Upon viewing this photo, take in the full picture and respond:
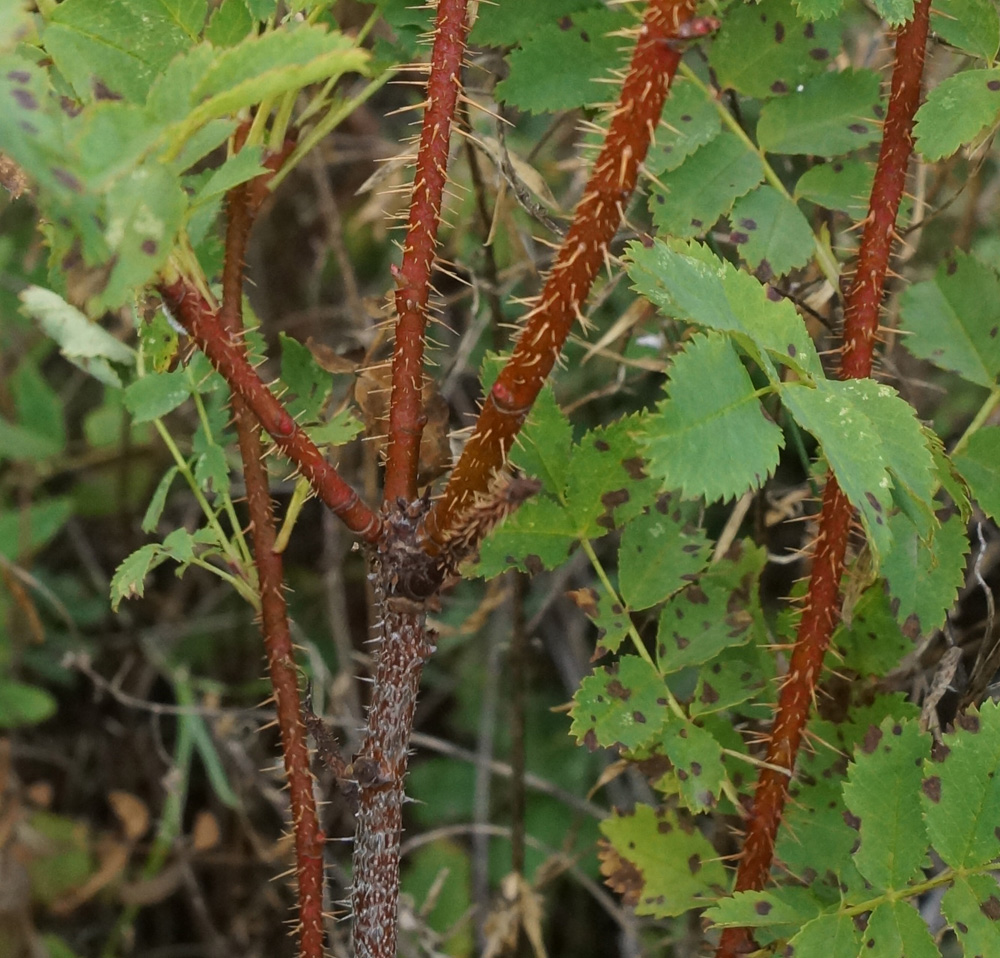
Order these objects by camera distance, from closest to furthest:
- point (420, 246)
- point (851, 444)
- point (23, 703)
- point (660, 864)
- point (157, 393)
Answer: point (851, 444)
point (420, 246)
point (157, 393)
point (660, 864)
point (23, 703)

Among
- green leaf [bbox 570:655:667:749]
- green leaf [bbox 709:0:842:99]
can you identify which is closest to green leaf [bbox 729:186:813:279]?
green leaf [bbox 709:0:842:99]

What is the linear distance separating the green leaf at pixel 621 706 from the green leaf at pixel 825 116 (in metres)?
0.55

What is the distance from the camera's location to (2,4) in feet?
1.99

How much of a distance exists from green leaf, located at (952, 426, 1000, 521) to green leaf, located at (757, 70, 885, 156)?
318 mm

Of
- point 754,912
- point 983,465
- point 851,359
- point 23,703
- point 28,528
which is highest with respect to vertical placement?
point 851,359

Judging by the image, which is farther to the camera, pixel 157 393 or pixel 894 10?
pixel 157 393

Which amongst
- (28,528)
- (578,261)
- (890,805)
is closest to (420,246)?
(578,261)

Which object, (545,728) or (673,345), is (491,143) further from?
(545,728)

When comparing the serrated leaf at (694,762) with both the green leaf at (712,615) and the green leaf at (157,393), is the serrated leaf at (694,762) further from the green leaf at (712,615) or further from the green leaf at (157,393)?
the green leaf at (157,393)

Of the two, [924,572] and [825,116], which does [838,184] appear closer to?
[825,116]

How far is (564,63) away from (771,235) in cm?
28

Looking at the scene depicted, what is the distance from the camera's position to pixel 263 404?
822mm

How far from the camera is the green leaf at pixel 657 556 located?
3.47 ft

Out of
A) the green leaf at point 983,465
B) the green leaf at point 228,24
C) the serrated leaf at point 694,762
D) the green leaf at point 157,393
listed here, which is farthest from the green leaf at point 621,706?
the green leaf at point 228,24
